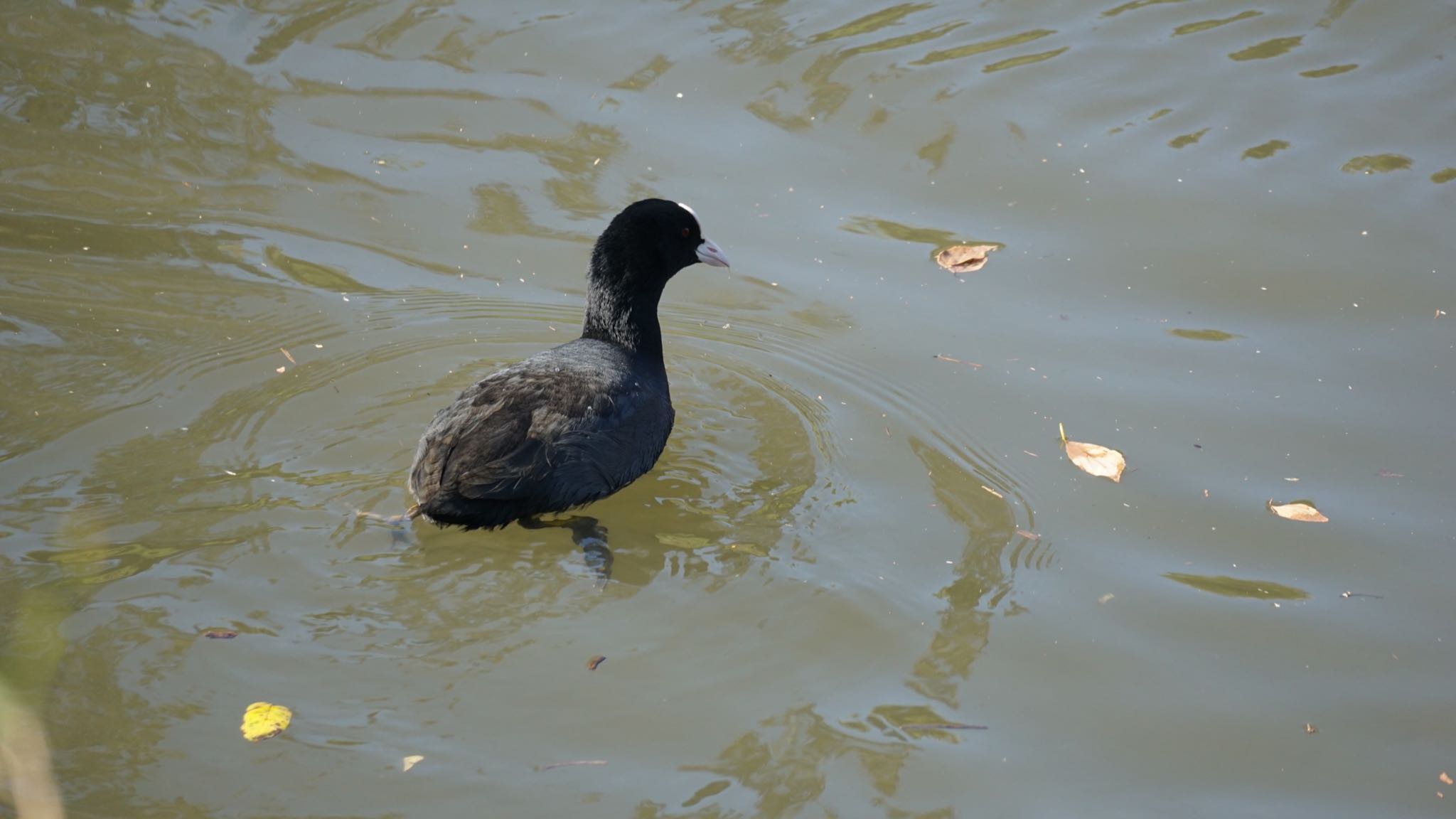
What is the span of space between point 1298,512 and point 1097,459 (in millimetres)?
794

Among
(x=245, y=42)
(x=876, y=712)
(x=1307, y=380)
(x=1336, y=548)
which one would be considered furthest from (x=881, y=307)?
(x=245, y=42)

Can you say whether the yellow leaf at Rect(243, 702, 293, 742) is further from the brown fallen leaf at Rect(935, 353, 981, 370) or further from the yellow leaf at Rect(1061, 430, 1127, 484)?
the brown fallen leaf at Rect(935, 353, 981, 370)

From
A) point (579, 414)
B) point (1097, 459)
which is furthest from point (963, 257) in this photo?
point (579, 414)

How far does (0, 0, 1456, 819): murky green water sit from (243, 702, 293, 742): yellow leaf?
0.04m

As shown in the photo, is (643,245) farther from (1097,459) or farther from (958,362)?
(1097,459)

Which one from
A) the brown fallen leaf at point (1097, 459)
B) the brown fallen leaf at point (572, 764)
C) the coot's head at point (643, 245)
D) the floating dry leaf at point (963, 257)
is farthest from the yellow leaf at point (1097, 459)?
the brown fallen leaf at point (572, 764)

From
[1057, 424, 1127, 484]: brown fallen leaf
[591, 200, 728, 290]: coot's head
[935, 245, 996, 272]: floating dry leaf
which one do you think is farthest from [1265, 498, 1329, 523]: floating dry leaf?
[591, 200, 728, 290]: coot's head

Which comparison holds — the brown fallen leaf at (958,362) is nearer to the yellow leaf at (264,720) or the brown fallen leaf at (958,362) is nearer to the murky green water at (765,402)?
the murky green water at (765,402)

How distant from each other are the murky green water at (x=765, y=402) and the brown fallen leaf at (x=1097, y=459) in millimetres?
71

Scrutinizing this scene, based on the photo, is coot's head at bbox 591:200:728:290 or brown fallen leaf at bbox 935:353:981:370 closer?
coot's head at bbox 591:200:728:290

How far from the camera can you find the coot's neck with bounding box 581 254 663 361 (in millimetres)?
5758

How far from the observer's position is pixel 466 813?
144 inches

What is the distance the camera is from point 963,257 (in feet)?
22.4

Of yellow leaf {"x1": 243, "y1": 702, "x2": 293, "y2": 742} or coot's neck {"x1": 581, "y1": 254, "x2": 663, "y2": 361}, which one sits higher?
coot's neck {"x1": 581, "y1": 254, "x2": 663, "y2": 361}
